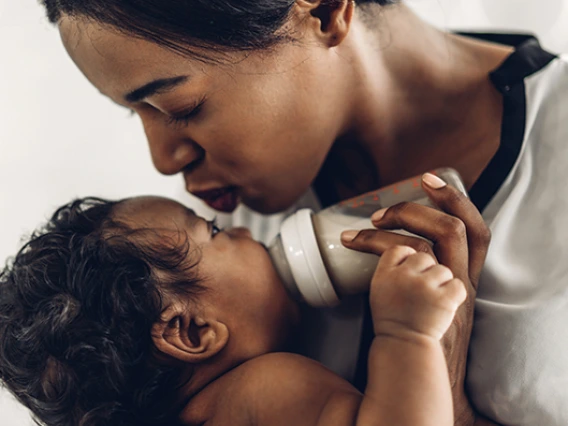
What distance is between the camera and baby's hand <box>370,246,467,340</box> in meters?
0.68

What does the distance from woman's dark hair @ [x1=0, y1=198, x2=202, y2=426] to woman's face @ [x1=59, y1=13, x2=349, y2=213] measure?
144mm

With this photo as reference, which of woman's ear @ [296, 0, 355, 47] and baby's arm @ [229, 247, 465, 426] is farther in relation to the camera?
woman's ear @ [296, 0, 355, 47]

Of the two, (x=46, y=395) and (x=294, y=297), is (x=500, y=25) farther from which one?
(x=46, y=395)

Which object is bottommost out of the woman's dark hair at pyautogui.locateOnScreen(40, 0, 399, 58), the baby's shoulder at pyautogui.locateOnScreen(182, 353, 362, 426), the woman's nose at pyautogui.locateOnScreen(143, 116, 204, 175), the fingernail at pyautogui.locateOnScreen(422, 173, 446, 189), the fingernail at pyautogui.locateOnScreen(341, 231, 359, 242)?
the baby's shoulder at pyautogui.locateOnScreen(182, 353, 362, 426)

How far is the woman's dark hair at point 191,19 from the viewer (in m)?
0.75

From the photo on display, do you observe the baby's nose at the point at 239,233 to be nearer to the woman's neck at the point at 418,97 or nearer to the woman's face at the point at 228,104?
the woman's face at the point at 228,104

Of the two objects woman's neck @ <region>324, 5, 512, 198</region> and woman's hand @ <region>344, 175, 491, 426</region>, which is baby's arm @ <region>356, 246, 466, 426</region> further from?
woman's neck @ <region>324, 5, 512, 198</region>

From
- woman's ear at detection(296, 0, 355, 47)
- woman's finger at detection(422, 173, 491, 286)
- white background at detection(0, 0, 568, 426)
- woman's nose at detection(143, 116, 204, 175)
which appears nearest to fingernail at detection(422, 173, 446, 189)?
woman's finger at detection(422, 173, 491, 286)

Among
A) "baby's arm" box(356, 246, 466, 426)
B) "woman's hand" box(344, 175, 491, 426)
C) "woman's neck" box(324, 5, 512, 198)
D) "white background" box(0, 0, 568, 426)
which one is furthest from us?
"white background" box(0, 0, 568, 426)

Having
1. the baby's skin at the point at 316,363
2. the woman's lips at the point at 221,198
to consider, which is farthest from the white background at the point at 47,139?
the baby's skin at the point at 316,363

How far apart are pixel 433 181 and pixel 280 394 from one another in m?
0.33

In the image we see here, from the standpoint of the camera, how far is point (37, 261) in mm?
869

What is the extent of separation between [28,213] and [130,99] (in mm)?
511

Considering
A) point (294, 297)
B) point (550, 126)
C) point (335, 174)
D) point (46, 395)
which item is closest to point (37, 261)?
point (46, 395)
